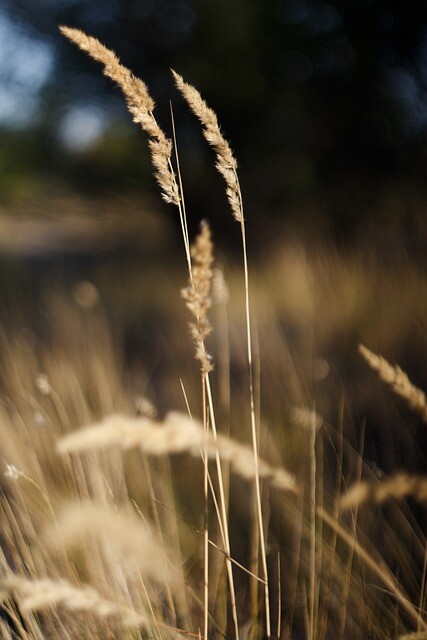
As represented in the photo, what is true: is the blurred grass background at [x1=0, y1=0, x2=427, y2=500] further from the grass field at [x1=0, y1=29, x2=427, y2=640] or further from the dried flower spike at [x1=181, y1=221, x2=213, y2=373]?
the dried flower spike at [x1=181, y1=221, x2=213, y2=373]

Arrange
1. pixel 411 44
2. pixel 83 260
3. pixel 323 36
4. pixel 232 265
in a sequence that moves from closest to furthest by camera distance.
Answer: pixel 411 44, pixel 323 36, pixel 232 265, pixel 83 260

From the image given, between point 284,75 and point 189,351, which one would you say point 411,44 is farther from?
point 189,351

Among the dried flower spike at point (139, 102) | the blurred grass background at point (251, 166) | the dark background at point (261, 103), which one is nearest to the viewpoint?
the dried flower spike at point (139, 102)

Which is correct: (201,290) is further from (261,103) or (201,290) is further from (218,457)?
(261,103)

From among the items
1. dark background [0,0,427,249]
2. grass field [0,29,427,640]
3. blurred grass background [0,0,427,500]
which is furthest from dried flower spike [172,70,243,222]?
dark background [0,0,427,249]

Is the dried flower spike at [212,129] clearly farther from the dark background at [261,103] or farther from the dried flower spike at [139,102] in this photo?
the dark background at [261,103]

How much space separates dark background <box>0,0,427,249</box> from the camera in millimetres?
3299

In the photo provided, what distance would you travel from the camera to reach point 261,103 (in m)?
3.83

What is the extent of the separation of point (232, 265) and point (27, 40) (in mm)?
2046

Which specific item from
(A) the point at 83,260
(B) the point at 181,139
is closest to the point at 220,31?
(B) the point at 181,139

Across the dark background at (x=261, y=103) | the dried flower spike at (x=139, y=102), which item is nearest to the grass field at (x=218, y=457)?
the dried flower spike at (x=139, y=102)

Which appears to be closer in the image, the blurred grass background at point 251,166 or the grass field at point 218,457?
the grass field at point 218,457

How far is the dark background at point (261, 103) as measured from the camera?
3299 mm

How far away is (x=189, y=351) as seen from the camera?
256 cm
